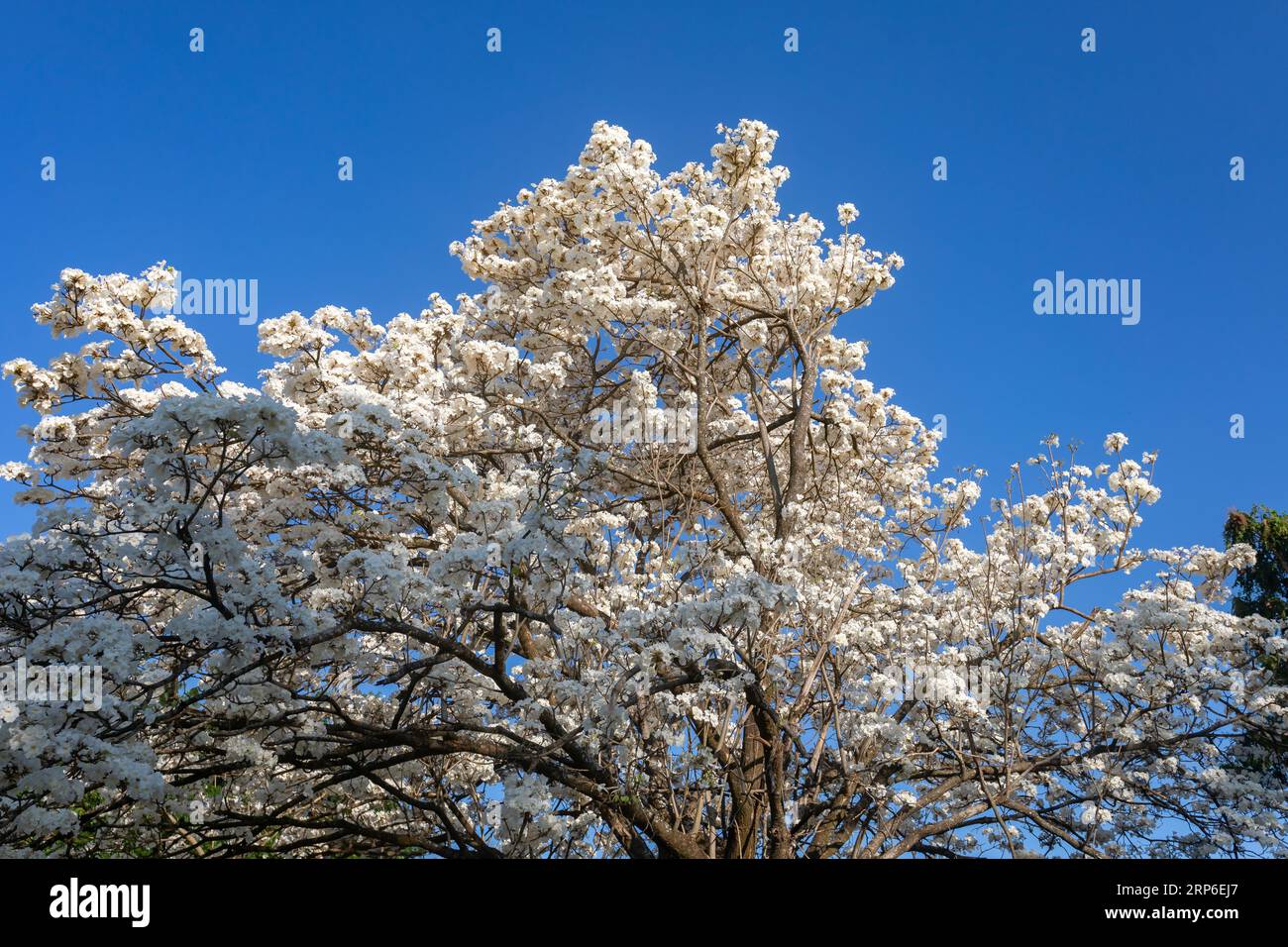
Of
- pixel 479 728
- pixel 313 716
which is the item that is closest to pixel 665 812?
pixel 479 728

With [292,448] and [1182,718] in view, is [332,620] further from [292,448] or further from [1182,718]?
[1182,718]

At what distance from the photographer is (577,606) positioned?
9.07 metres

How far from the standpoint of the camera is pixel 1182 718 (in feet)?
27.0

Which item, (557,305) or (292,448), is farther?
(557,305)

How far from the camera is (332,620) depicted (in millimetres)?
6719

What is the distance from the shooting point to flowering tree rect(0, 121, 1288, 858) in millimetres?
6457

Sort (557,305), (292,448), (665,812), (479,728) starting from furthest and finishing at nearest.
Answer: (557,305), (665,812), (479,728), (292,448)

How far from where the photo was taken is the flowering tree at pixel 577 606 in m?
6.46
